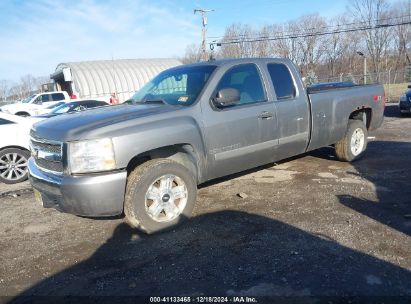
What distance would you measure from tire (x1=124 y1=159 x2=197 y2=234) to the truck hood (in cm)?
56

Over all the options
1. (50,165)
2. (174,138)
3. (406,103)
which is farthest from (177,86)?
(406,103)

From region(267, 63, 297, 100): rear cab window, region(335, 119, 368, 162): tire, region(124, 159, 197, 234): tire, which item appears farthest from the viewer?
region(335, 119, 368, 162): tire

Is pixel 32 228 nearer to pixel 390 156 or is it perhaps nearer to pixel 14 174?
pixel 14 174

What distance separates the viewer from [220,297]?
299 centimetres

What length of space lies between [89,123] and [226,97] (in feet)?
5.35

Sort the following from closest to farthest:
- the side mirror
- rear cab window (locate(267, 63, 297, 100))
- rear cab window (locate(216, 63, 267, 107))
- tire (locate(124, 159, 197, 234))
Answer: tire (locate(124, 159, 197, 234)), the side mirror, rear cab window (locate(216, 63, 267, 107)), rear cab window (locate(267, 63, 297, 100))

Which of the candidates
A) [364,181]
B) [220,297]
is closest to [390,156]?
[364,181]

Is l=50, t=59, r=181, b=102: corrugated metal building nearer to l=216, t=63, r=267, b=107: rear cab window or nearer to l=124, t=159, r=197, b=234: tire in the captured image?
l=216, t=63, r=267, b=107: rear cab window

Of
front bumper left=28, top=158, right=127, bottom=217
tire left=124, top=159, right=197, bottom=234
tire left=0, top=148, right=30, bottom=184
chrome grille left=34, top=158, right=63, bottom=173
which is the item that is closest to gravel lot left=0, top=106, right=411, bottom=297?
tire left=124, top=159, right=197, bottom=234

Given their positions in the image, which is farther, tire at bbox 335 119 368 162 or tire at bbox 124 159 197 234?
tire at bbox 335 119 368 162

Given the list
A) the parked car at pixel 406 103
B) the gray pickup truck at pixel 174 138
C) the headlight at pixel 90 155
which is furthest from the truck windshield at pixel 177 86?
the parked car at pixel 406 103

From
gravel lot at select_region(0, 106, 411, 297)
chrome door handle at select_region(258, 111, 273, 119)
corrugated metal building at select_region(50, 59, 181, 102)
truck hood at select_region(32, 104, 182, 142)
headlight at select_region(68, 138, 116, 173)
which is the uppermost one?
corrugated metal building at select_region(50, 59, 181, 102)

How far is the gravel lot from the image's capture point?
3.19 meters

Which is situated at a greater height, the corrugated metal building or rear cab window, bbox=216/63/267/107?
the corrugated metal building
